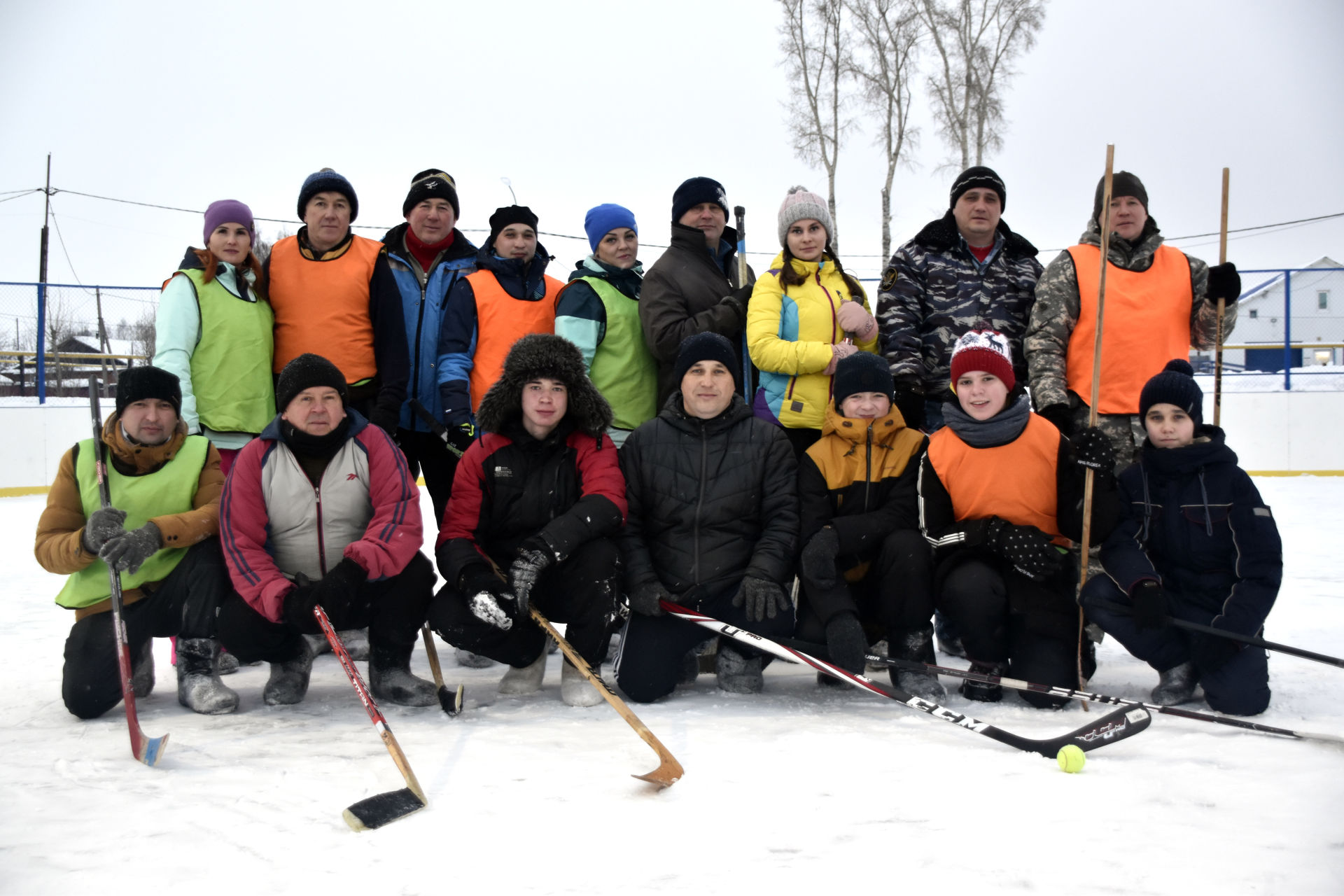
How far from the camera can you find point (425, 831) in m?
1.82

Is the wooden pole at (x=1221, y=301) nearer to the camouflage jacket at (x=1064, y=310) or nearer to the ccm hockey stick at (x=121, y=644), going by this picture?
the camouflage jacket at (x=1064, y=310)

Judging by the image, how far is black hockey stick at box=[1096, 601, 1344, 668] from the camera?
245 cm

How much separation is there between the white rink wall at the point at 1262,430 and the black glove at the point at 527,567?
812 cm


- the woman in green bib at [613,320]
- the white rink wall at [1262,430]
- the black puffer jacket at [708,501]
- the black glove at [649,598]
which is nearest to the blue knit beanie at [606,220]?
the woman in green bib at [613,320]

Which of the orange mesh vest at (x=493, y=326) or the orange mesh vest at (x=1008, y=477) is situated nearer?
the orange mesh vest at (x=1008, y=477)

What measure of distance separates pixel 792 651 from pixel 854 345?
3.89 feet

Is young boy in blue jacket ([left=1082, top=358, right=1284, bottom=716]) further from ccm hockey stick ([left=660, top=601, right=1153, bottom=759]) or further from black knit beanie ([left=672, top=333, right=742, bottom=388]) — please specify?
black knit beanie ([left=672, top=333, right=742, bottom=388])

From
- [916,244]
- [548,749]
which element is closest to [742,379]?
[916,244]

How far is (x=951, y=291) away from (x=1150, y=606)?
4.42 feet

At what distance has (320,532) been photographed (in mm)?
2783

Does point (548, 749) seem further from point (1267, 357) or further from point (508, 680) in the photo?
point (1267, 357)

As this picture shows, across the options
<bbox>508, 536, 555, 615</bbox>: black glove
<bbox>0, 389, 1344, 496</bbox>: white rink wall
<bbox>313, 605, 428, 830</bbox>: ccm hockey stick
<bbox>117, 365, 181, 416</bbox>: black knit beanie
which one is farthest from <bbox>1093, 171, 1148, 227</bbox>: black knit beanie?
<bbox>0, 389, 1344, 496</bbox>: white rink wall

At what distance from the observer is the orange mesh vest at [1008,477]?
2.87 m

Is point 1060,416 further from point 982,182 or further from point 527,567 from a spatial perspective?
point 527,567
